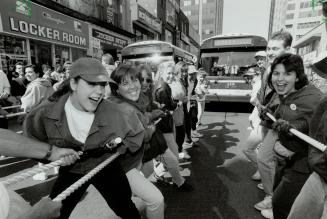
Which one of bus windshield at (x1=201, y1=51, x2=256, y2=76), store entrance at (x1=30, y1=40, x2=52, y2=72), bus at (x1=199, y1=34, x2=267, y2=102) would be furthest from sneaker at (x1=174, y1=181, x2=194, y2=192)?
store entrance at (x1=30, y1=40, x2=52, y2=72)

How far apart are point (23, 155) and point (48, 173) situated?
10.1ft

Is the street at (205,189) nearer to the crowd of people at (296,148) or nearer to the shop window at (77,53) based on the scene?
the crowd of people at (296,148)

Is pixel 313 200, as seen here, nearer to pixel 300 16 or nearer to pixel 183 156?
pixel 183 156

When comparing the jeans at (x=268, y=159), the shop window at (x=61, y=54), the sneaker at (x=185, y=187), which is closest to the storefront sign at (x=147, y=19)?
the shop window at (x=61, y=54)

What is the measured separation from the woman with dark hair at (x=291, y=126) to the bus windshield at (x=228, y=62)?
330 inches

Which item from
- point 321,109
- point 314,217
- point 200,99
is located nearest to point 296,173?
point 314,217

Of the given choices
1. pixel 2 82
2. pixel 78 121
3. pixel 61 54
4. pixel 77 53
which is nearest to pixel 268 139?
pixel 78 121

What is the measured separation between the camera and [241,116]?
1013cm

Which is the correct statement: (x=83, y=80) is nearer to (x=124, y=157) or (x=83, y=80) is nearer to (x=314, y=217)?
(x=124, y=157)

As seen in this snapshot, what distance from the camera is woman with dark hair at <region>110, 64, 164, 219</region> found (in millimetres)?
2221

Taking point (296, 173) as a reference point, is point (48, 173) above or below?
below

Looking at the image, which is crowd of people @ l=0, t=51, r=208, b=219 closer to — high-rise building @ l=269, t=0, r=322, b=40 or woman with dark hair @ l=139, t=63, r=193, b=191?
woman with dark hair @ l=139, t=63, r=193, b=191

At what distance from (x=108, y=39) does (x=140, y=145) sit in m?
19.1

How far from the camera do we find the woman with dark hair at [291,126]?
7.08 ft
